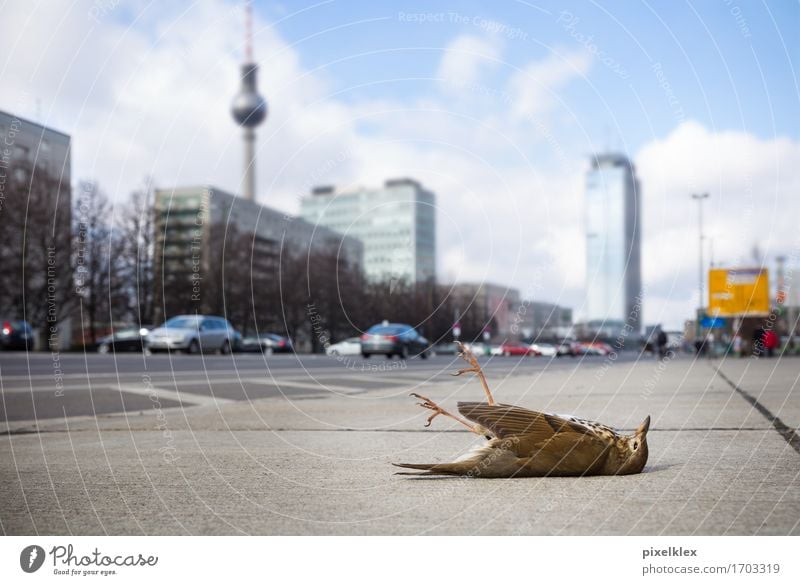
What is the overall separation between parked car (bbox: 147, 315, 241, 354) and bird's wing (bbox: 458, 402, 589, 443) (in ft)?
74.3

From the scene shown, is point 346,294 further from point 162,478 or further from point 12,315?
point 12,315

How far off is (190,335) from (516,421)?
25634mm

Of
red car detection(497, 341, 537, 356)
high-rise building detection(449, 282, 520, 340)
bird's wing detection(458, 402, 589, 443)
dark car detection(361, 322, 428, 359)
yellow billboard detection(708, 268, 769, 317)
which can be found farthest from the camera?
red car detection(497, 341, 537, 356)

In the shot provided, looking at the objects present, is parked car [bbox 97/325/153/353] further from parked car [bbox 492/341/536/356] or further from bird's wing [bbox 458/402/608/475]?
bird's wing [bbox 458/402/608/475]

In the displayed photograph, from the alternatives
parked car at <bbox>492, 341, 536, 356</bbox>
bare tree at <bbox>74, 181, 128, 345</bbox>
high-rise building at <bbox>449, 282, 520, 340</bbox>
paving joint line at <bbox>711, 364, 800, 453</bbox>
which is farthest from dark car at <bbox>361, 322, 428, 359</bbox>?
parked car at <bbox>492, 341, 536, 356</bbox>

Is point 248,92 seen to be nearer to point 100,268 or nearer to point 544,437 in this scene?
point 544,437

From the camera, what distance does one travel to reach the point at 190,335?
2817 cm

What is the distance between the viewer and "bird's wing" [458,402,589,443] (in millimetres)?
3598

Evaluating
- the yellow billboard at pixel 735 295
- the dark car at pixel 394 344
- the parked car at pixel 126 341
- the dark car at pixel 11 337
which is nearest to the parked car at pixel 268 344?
the parked car at pixel 126 341

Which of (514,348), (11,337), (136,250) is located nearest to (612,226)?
Answer: (11,337)

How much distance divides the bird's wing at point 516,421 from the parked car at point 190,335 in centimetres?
2265

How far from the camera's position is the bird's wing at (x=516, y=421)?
3.60 meters

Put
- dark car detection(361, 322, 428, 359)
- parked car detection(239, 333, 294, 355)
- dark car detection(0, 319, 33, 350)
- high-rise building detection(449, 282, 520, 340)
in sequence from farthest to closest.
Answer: parked car detection(239, 333, 294, 355) → dark car detection(0, 319, 33, 350) → dark car detection(361, 322, 428, 359) → high-rise building detection(449, 282, 520, 340)
